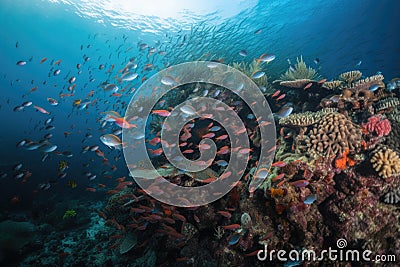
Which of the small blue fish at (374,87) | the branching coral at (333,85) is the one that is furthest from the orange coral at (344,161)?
the branching coral at (333,85)

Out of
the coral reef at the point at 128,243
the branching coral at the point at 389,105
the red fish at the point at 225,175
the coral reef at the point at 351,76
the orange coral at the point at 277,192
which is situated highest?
the coral reef at the point at 351,76

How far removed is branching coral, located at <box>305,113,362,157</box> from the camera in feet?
15.3

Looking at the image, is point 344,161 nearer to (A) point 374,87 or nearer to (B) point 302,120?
(B) point 302,120

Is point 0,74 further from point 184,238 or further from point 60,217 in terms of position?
point 184,238

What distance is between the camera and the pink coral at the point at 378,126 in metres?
4.77

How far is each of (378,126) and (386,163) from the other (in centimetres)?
125

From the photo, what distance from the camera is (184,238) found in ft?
17.2

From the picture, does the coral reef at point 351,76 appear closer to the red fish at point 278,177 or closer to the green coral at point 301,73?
the green coral at point 301,73

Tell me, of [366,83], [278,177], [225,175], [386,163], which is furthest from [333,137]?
[225,175]

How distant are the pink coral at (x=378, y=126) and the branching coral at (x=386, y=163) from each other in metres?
0.88

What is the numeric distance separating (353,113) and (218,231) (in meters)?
4.92

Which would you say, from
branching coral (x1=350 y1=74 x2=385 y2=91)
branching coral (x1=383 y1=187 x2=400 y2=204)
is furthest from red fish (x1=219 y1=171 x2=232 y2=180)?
branching coral (x1=350 y1=74 x2=385 y2=91)

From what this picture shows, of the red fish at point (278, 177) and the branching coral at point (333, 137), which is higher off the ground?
the branching coral at point (333, 137)

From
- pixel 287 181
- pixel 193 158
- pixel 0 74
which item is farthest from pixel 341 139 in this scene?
pixel 0 74
